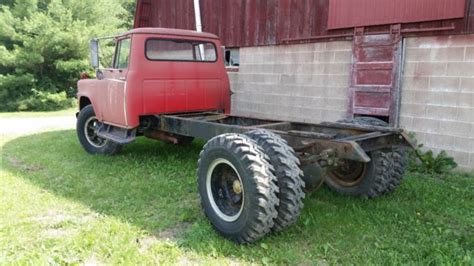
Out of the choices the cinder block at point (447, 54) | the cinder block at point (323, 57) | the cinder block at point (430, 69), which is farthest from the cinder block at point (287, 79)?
the cinder block at point (447, 54)

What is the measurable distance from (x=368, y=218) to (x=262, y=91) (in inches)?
214

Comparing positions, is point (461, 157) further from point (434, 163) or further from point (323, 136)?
point (323, 136)

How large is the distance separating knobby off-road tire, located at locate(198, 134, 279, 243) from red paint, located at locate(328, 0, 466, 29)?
4140mm

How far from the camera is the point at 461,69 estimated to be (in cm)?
591

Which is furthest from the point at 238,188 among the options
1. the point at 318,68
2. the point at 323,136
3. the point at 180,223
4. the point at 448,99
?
the point at 318,68

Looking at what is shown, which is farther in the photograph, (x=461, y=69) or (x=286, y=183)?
(x=461, y=69)

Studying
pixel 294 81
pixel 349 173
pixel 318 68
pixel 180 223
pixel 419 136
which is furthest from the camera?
pixel 294 81

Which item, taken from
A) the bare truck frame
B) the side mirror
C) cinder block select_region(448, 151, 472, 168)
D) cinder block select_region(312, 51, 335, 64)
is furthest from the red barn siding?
the side mirror

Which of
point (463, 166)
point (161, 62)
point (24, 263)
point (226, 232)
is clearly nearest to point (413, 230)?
point (226, 232)

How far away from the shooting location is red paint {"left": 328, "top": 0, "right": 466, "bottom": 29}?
596 centimetres

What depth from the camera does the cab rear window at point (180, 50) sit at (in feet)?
20.0

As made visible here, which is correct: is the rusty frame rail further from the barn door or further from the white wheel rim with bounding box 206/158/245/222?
the barn door

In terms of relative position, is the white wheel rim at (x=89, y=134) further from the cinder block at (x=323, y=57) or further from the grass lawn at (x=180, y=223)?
the cinder block at (x=323, y=57)

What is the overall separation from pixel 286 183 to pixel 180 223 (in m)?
1.32
